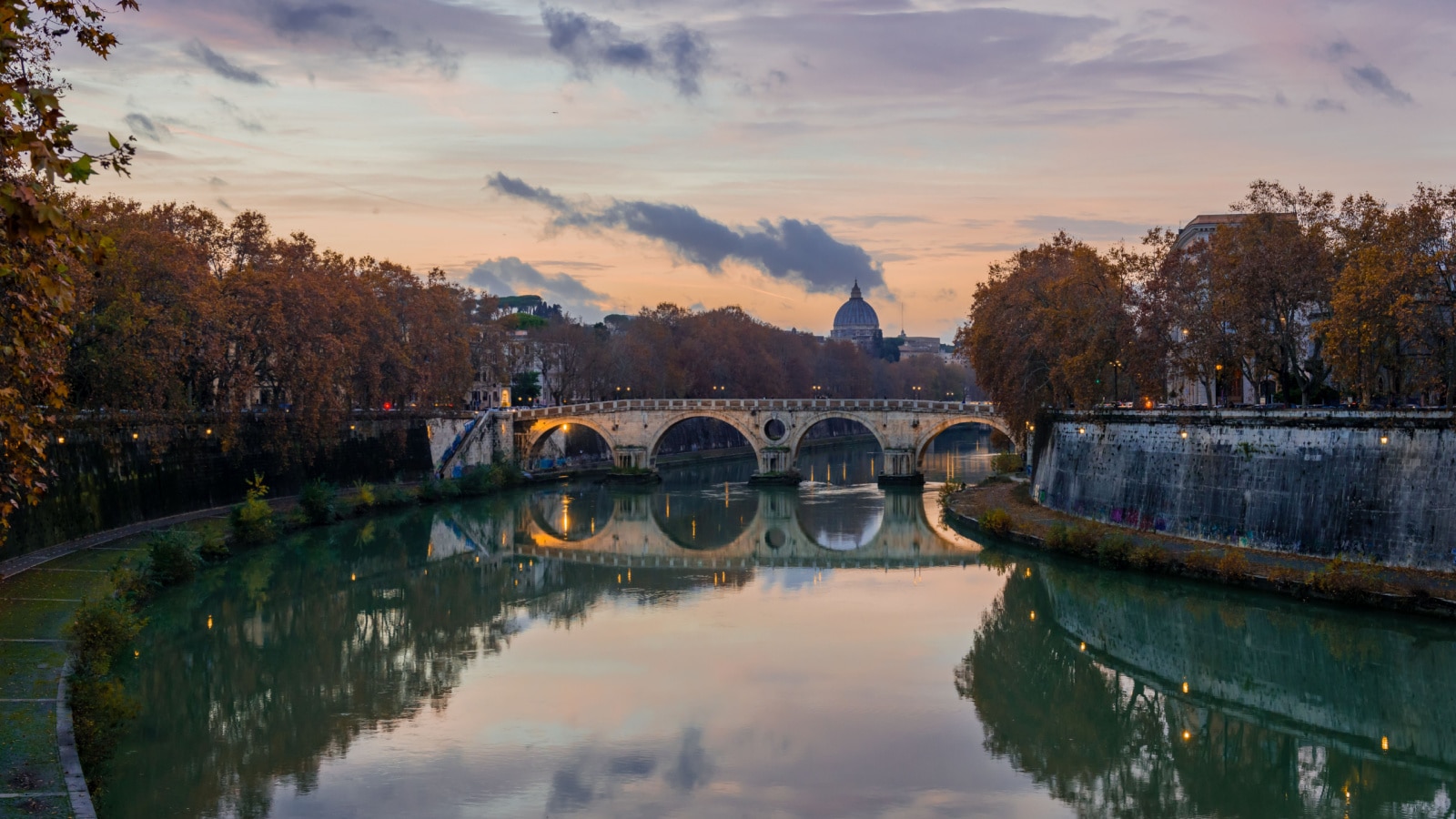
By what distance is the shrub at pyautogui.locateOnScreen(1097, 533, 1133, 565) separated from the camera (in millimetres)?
30766

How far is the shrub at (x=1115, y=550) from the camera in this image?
1211 inches

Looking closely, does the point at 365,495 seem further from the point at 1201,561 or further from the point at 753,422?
the point at 1201,561

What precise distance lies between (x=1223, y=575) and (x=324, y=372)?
28.9 meters

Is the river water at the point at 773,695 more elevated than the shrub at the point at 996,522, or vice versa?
the shrub at the point at 996,522

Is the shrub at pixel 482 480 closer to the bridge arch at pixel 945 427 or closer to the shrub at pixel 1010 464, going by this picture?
the bridge arch at pixel 945 427

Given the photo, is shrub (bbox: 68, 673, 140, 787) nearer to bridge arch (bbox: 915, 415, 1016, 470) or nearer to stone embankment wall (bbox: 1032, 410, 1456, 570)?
stone embankment wall (bbox: 1032, 410, 1456, 570)

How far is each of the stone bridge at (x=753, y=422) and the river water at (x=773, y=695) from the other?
2135 cm

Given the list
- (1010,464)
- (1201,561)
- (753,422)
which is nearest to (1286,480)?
(1201,561)

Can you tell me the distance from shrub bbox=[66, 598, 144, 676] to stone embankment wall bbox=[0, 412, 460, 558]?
501 centimetres

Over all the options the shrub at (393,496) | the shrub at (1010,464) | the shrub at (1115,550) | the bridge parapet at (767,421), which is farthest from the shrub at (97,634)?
the shrub at (1010,464)

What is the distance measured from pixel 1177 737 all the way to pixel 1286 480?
12121mm

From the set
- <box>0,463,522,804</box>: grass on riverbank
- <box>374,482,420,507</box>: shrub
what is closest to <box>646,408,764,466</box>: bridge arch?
<box>374,482,420,507</box>: shrub

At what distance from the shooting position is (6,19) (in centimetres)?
816

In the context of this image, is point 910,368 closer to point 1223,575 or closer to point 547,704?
point 1223,575
